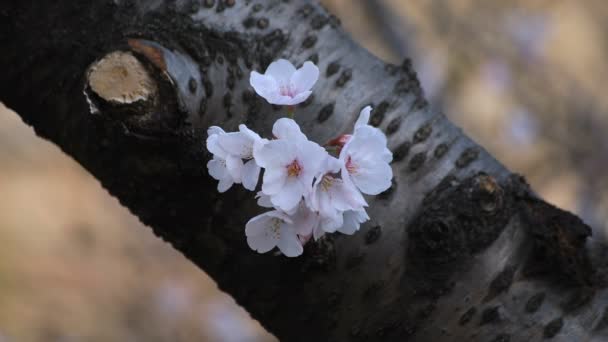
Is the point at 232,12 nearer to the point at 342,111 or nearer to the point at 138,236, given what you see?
the point at 342,111

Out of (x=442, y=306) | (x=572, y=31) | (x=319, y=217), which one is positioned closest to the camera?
(x=319, y=217)

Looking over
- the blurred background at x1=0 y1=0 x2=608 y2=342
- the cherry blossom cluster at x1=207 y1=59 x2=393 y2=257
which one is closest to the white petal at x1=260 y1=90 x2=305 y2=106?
the cherry blossom cluster at x1=207 y1=59 x2=393 y2=257

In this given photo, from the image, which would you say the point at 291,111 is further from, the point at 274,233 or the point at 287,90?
the point at 274,233

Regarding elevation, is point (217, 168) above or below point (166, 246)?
above

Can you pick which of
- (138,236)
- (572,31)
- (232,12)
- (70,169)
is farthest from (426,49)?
(232,12)

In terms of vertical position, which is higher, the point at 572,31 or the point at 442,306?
the point at 572,31

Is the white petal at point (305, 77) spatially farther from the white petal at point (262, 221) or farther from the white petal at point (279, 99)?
the white petal at point (262, 221)

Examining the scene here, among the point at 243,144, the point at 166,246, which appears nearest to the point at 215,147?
the point at 243,144

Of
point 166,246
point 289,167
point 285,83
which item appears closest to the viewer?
point 289,167
